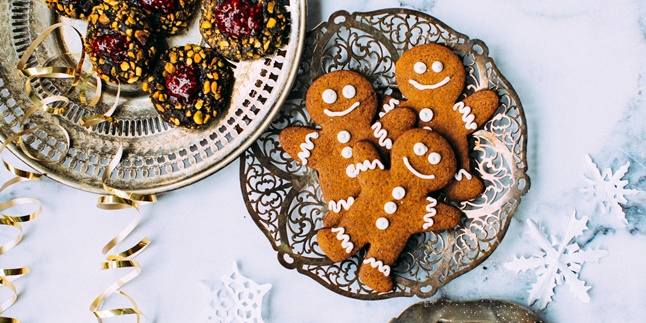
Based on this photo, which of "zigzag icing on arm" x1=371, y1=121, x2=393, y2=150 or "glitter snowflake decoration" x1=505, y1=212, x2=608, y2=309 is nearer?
"zigzag icing on arm" x1=371, y1=121, x2=393, y2=150

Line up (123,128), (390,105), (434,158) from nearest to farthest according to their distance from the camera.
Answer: (434,158), (390,105), (123,128)

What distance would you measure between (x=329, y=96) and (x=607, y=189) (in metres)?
0.91

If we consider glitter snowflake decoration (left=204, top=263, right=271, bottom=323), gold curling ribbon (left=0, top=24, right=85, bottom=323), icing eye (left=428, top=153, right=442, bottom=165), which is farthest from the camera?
glitter snowflake decoration (left=204, top=263, right=271, bottom=323)

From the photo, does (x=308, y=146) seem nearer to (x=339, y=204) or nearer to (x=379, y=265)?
(x=339, y=204)

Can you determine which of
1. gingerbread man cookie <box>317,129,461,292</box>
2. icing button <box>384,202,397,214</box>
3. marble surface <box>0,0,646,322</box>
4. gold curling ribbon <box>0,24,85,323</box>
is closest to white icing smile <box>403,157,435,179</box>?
gingerbread man cookie <box>317,129,461,292</box>

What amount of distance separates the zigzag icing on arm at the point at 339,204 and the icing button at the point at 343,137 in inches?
6.7

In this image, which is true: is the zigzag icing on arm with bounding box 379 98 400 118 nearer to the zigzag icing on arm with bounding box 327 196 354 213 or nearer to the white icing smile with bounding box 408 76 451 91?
the white icing smile with bounding box 408 76 451 91

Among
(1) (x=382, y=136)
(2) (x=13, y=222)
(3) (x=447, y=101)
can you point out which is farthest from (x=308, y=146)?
(2) (x=13, y=222)

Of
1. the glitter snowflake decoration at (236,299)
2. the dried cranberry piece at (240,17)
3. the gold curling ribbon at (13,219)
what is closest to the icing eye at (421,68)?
the dried cranberry piece at (240,17)

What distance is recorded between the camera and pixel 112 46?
174 centimetres

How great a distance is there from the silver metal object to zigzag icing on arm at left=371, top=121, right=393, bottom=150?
1.67 ft

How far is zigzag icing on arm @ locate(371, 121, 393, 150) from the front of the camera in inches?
69.7

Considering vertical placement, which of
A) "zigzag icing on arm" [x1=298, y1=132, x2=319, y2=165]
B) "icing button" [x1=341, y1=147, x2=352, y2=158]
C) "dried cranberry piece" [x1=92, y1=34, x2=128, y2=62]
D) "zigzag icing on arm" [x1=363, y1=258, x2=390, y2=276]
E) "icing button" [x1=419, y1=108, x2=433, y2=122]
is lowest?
"zigzag icing on arm" [x1=363, y1=258, x2=390, y2=276]

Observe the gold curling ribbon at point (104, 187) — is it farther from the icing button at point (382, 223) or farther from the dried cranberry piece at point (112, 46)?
the icing button at point (382, 223)
